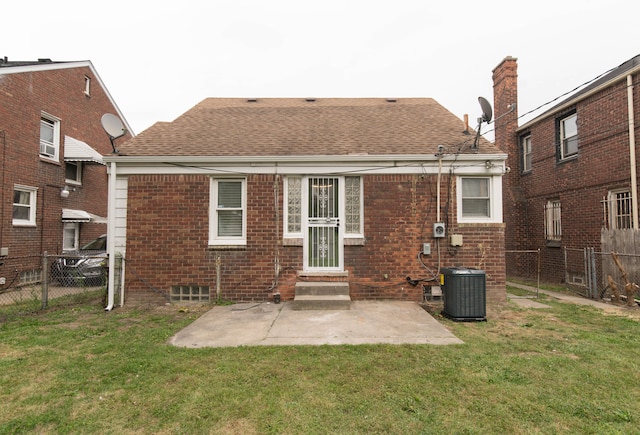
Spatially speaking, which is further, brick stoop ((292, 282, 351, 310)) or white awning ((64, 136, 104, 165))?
white awning ((64, 136, 104, 165))

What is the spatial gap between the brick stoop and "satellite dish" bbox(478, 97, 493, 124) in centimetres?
482

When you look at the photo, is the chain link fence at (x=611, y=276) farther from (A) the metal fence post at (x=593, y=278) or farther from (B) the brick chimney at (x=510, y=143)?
(B) the brick chimney at (x=510, y=143)

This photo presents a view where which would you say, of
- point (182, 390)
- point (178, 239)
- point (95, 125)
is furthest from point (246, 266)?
point (95, 125)

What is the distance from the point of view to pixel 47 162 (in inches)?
454

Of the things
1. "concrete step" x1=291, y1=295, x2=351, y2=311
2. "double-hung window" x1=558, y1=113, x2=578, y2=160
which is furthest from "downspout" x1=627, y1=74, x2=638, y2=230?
"concrete step" x1=291, y1=295, x2=351, y2=311

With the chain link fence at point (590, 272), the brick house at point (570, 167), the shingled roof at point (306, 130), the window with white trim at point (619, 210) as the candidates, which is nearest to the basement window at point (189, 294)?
the shingled roof at point (306, 130)

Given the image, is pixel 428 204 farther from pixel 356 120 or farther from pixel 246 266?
pixel 246 266

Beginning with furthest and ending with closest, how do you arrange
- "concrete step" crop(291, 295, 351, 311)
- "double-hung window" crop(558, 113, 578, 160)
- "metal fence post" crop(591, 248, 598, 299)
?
"double-hung window" crop(558, 113, 578, 160), "metal fence post" crop(591, 248, 598, 299), "concrete step" crop(291, 295, 351, 311)

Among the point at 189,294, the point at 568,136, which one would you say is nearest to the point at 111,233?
the point at 189,294

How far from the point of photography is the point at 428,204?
24.1 ft

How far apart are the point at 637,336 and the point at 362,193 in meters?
5.38

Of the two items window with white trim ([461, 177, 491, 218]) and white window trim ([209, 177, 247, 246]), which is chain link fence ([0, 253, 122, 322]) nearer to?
white window trim ([209, 177, 247, 246])

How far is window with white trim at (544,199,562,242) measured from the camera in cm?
1134

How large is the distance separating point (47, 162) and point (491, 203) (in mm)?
14683
